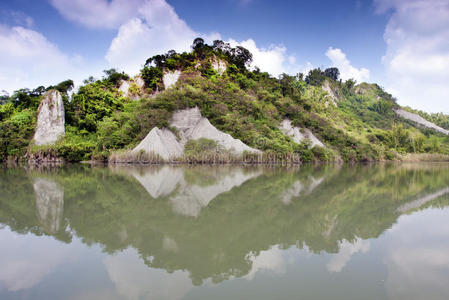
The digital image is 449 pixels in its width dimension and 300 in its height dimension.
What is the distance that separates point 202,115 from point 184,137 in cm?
321

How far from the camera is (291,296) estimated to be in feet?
8.13

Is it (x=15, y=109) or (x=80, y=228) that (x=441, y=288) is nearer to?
(x=80, y=228)

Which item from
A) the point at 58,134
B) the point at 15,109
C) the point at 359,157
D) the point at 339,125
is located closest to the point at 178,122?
the point at 58,134

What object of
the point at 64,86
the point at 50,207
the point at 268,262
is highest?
the point at 64,86

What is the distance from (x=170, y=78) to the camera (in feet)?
123

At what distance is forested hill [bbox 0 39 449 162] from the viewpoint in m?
25.0

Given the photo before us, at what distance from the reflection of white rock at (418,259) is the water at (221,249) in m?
0.01

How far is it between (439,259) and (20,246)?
544 centimetres

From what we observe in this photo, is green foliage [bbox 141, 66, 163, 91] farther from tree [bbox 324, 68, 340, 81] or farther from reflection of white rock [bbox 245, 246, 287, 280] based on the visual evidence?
tree [bbox 324, 68, 340, 81]

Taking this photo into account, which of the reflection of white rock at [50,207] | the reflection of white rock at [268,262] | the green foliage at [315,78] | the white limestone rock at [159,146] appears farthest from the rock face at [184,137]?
the green foliage at [315,78]

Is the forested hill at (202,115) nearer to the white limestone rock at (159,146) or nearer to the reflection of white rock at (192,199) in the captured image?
the white limestone rock at (159,146)

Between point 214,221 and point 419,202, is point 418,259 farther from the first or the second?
point 419,202

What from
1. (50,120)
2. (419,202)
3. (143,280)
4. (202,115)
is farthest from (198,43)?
(143,280)

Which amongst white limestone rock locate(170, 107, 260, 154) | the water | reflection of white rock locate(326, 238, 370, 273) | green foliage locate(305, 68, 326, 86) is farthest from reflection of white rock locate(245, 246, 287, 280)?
green foliage locate(305, 68, 326, 86)
